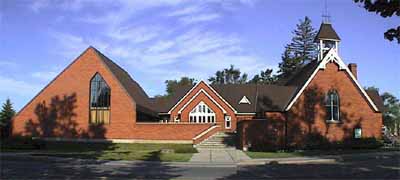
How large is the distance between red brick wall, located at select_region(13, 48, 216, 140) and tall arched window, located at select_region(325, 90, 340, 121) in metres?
11.0

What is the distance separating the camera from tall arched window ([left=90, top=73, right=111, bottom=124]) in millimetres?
47094

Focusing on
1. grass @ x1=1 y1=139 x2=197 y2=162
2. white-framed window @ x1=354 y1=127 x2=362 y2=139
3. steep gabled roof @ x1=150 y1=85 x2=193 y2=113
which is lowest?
grass @ x1=1 y1=139 x2=197 y2=162

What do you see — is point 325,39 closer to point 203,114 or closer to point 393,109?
point 203,114

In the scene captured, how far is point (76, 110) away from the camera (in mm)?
47312

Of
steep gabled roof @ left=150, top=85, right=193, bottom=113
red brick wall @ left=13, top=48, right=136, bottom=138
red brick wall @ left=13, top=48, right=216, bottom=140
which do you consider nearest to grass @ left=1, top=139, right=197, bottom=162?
red brick wall @ left=13, top=48, right=216, bottom=140

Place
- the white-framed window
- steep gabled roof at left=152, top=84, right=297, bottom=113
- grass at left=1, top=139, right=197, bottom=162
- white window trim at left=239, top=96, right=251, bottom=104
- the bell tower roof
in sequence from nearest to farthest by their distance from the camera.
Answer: grass at left=1, top=139, right=197, bottom=162
the white-framed window
steep gabled roof at left=152, top=84, right=297, bottom=113
the bell tower roof
white window trim at left=239, top=96, right=251, bottom=104

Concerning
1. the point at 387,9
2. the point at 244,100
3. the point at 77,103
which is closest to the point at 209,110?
the point at 244,100

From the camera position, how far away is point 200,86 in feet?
177

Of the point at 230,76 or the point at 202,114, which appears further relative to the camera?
the point at 230,76

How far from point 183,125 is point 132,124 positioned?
15.9 ft

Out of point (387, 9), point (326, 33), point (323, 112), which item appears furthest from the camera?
point (326, 33)

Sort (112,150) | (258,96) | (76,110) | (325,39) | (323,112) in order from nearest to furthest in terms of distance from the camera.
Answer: (112,150) < (323,112) < (325,39) < (76,110) < (258,96)

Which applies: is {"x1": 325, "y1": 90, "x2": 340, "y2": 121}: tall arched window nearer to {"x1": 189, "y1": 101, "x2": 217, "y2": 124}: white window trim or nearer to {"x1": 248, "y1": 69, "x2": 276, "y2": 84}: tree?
{"x1": 189, "y1": 101, "x2": 217, "y2": 124}: white window trim

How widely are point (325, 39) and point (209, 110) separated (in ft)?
47.8
